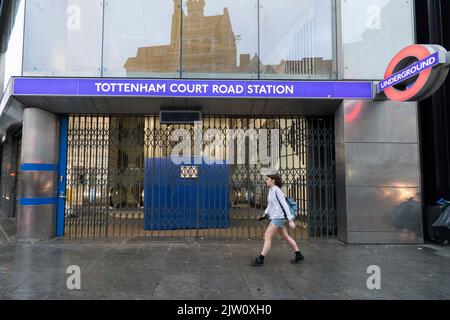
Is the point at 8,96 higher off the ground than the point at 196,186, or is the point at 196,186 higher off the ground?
the point at 8,96

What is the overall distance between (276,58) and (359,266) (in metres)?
5.29

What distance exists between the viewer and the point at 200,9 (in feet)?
29.3

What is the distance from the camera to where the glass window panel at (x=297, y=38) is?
880 centimetres

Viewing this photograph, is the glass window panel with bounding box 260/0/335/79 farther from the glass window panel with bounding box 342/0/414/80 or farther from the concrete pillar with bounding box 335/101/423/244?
the concrete pillar with bounding box 335/101/423/244

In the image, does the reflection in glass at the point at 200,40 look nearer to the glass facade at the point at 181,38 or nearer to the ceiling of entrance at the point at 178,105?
the glass facade at the point at 181,38

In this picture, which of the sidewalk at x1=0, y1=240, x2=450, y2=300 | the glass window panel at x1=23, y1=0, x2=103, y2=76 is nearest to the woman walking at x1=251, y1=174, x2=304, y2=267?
the sidewalk at x1=0, y1=240, x2=450, y2=300

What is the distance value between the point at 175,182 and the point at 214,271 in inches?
165

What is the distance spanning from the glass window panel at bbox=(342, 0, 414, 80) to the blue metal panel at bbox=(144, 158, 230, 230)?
14.4 ft

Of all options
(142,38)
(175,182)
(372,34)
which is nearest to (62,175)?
(175,182)

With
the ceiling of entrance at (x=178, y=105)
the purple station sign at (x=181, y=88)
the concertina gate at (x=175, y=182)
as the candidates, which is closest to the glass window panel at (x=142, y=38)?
the purple station sign at (x=181, y=88)
